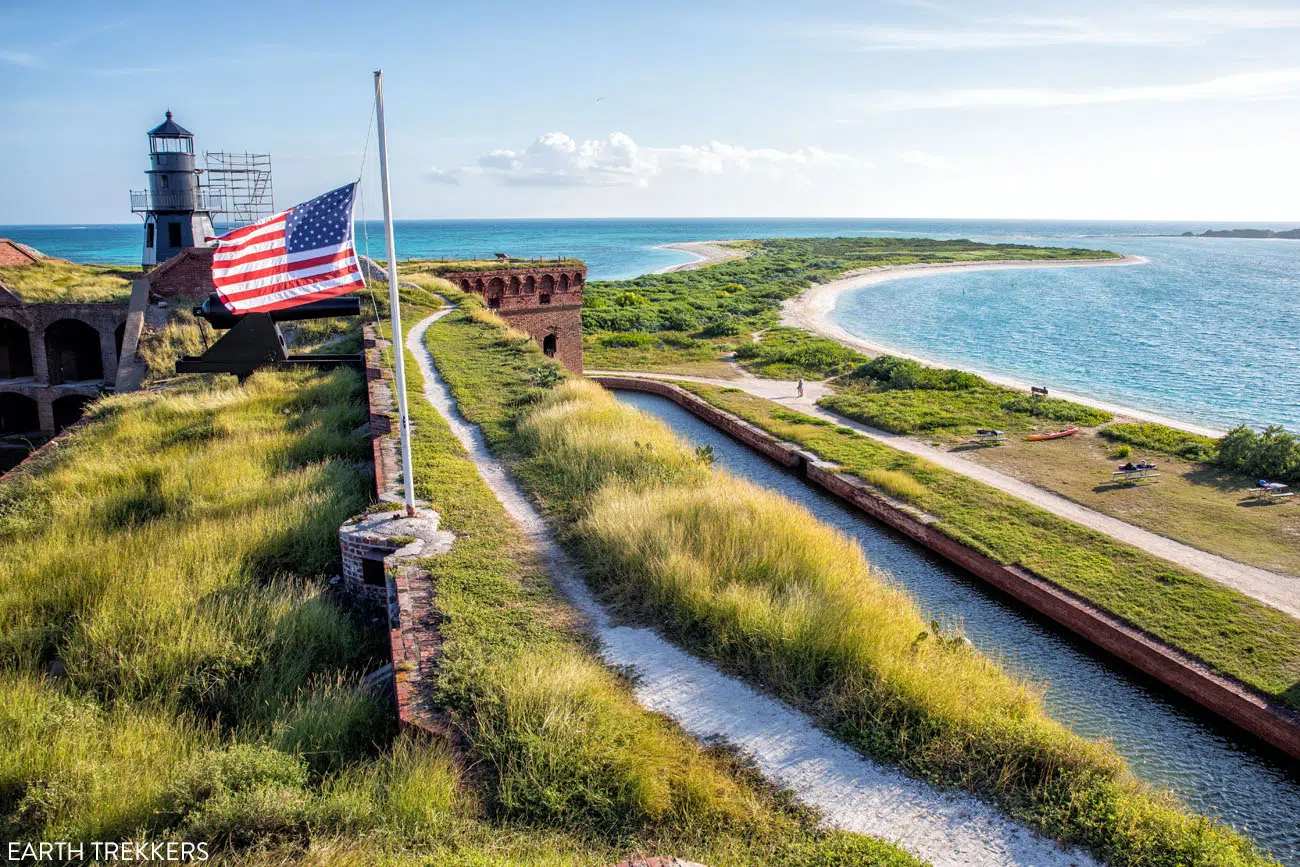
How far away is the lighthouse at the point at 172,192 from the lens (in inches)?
1341

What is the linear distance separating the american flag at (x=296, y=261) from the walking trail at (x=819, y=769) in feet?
13.4

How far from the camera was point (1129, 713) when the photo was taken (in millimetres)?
10242

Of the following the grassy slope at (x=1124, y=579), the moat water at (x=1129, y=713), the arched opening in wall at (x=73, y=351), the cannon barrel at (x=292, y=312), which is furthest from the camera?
the arched opening in wall at (x=73, y=351)

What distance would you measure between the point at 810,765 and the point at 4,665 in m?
6.80

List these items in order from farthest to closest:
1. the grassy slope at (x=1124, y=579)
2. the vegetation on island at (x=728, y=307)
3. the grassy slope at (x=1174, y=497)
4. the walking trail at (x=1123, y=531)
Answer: the vegetation on island at (x=728, y=307), the grassy slope at (x=1174, y=497), the walking trail at (x=1123, y=531), the grassy slope at (x=1124, y=579)

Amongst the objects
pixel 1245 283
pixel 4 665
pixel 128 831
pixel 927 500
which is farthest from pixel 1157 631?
pixel 1245 283

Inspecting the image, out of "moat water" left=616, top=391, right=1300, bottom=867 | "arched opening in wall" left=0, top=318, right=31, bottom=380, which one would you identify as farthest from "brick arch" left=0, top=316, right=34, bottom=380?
"moat water" left=616, top=391, right=1300, bottom=867

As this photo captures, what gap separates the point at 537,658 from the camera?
22.2 feet

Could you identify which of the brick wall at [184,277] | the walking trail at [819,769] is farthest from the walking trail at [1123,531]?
the brick wall at [184,277]

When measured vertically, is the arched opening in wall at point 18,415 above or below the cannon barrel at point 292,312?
below

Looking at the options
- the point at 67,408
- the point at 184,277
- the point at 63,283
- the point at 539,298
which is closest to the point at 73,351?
the point at 63,283

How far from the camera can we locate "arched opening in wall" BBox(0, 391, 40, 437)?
94.4 feet

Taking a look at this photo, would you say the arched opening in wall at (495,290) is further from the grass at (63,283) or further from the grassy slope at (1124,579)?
the grassy slope at (1124,579)

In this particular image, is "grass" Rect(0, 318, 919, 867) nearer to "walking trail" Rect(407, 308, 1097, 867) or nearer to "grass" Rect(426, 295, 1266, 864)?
"walking trail" Rect(407, 308, 1097, 867)
